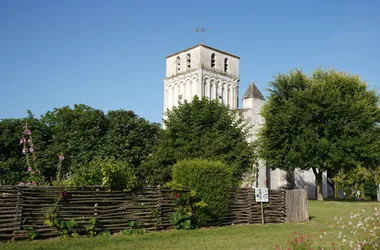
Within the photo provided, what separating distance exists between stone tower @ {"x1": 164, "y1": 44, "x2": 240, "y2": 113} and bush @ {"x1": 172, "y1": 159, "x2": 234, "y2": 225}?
125 ft

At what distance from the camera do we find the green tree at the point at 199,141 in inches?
1220

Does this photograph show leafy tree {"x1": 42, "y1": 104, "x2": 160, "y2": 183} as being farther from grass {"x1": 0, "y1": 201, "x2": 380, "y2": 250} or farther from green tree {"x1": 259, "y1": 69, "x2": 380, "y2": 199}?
grass {"x1": 0, "y1": 201, "x2": 380, "y2": 250}

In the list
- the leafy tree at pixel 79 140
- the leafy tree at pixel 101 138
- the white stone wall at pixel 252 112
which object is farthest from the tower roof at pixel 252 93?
the leafy tree at pixel 79 140

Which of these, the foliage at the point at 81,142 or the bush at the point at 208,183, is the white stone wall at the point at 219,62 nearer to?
the foliage at the point at 81,142

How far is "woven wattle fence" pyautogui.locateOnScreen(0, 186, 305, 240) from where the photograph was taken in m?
11.6

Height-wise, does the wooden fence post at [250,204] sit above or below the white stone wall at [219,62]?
below

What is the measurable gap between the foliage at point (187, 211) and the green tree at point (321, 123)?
1869 centimetres

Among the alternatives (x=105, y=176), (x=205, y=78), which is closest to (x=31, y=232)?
(x=105, y=176)

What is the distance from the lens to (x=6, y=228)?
11406 mm

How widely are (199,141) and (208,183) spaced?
53.8 feet

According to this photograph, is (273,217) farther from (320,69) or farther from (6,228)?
(320,69)

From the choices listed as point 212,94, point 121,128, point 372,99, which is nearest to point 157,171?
point 121,128

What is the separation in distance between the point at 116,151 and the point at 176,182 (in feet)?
64.1

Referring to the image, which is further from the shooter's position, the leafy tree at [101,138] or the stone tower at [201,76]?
the stone tower at [201,76]
